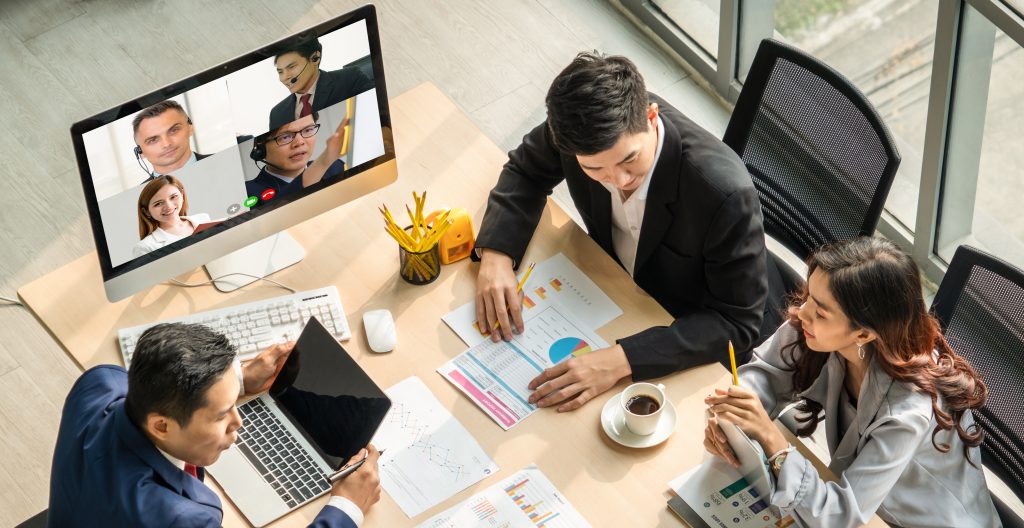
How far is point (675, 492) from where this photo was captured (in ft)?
7.55

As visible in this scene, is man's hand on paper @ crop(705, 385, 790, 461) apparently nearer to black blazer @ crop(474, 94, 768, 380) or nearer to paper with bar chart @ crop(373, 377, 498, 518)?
black blazer @ crop(474, 94, 768, 380)

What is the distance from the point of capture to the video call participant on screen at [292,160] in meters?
2.47

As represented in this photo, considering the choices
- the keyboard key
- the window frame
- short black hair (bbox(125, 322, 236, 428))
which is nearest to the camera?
short black hair (bbox(125, 322, 236, 428))

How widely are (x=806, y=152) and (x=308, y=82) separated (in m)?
1.19

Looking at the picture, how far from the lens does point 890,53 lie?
12.1ft

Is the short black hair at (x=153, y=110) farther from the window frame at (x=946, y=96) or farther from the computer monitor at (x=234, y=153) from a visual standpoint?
the window frame at (x=946, y=96)

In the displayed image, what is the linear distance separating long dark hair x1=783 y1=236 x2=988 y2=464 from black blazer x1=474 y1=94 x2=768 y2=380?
0.73 feet

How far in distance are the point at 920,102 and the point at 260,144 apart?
2.10 m

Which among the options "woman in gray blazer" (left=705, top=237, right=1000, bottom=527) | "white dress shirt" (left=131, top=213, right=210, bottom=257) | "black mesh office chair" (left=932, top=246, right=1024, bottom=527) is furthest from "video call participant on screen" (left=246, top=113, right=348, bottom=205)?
"black mesh office chair" (left=932, top=246, right=1024, bottom=527)

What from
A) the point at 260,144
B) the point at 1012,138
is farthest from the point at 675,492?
the point at 1012,138

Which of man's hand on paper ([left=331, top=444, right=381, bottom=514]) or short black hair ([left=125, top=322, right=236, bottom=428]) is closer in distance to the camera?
short black hair ([left=125, top=322, right=236, bottom=428])

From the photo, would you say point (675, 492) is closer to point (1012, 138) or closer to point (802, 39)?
point (1012, 138)

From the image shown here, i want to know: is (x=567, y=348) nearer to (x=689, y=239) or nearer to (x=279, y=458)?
(x=689, y=239)

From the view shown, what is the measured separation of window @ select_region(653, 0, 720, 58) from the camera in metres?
4.30
